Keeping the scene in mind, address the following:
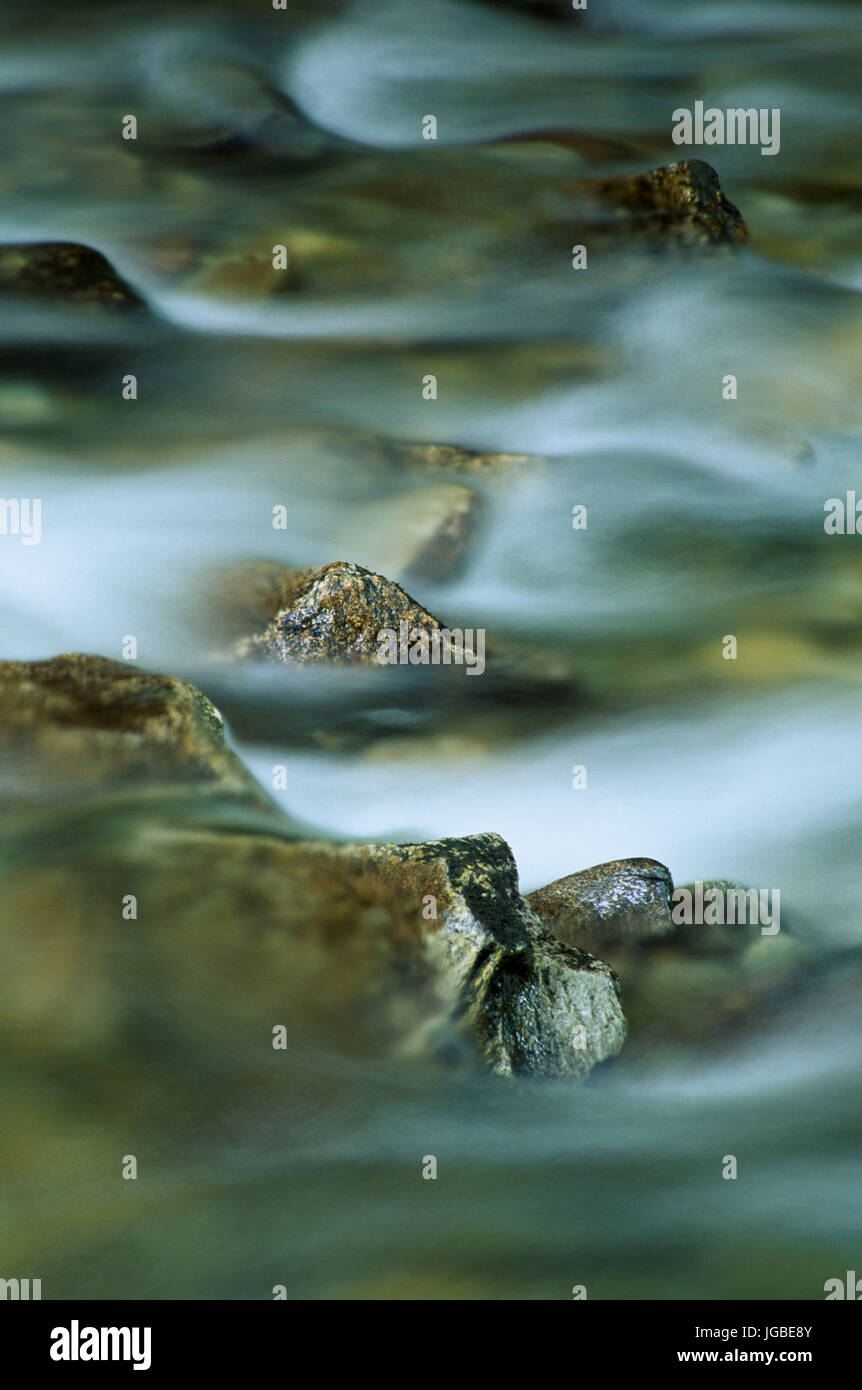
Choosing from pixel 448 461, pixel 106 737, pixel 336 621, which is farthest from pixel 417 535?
pixel 106 737

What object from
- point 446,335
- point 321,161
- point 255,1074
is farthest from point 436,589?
point 321,161

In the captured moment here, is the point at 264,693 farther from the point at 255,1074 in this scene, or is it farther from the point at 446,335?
the point at 446,335

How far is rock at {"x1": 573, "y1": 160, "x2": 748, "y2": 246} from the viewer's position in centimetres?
950

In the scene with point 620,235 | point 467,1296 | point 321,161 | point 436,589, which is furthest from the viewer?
point 321,161

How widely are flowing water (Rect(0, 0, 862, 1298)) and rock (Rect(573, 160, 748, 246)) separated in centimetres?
26

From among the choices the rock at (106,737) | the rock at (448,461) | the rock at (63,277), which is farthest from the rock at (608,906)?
the rock at (63,277)

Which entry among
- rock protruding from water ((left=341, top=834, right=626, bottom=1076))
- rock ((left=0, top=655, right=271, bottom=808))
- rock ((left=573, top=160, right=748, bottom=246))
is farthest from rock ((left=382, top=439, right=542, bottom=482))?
rock protruding from water ((left=341, top=834, right=626, bottom=1076))

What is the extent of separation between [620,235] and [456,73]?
13.2 ft

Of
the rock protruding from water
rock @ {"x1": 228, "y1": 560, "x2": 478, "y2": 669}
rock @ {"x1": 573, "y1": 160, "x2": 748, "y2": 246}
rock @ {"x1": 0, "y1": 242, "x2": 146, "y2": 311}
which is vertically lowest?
the rock protruding from water

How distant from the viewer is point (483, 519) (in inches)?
280

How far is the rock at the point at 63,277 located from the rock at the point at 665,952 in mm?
5802

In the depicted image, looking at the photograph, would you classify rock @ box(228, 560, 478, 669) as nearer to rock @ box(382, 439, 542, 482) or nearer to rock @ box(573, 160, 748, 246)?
rock @ box(382, 439, 542, 482)

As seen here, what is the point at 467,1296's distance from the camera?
2746mm

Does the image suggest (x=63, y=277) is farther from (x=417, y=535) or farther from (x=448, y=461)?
(x=417, y=535)
